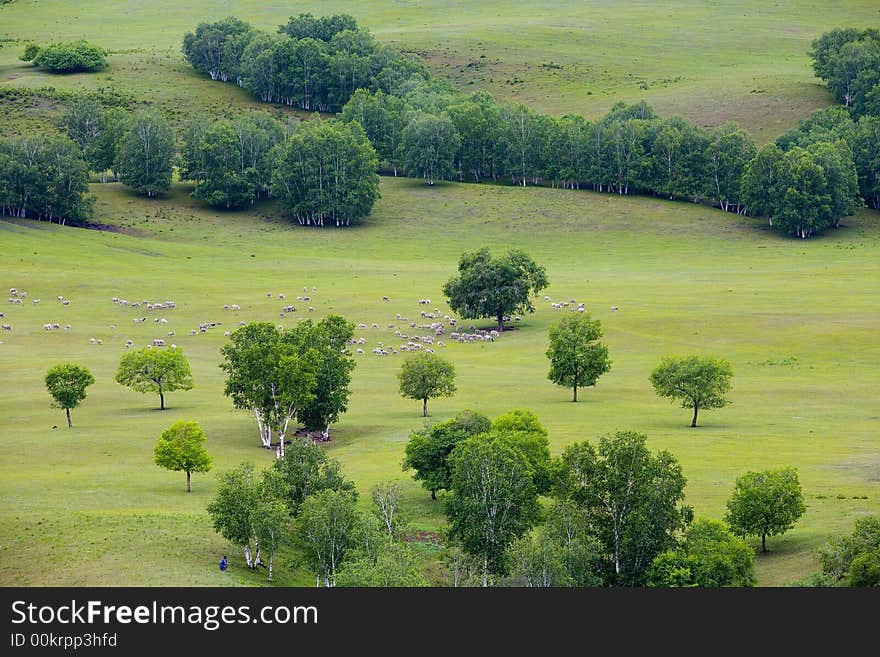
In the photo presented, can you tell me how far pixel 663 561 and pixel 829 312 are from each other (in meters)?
71.5

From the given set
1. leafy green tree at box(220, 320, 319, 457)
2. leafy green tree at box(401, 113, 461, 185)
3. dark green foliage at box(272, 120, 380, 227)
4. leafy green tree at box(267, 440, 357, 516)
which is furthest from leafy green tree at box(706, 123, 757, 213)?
leafy green tree at box(267, 440, 357, 516)

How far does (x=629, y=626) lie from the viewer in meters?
42.3

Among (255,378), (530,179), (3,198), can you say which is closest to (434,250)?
(530,179)

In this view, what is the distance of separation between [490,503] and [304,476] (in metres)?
9.20

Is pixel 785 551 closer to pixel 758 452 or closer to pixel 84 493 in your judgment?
pixel 758 452

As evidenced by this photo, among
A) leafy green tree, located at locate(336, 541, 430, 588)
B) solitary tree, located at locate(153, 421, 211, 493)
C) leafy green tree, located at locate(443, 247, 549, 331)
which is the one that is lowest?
leafy green tree, located at locate(443, 247, 549, 331)

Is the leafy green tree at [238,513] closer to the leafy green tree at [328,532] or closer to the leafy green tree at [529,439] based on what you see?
the leafy green tree at [328,532]

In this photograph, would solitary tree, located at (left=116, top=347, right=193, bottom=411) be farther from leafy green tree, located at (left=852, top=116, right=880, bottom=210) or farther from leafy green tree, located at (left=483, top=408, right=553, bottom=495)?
leafy green tree, located at (left=852, top=116, right=880, bottom=210)

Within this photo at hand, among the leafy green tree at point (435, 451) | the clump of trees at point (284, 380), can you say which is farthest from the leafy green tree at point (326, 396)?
the leafy green tree at point (435, 451)

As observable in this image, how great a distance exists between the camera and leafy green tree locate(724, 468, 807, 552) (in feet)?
192

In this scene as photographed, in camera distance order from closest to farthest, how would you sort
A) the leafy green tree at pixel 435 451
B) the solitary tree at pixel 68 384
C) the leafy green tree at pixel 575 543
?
the leafy green tree at pixel 575 543 → the leafy green tree at pixel 435 451 → the solitary tree at pixel 68 384

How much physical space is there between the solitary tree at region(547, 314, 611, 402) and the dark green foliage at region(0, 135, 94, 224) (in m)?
88.7

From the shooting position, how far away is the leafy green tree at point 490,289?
394 ft

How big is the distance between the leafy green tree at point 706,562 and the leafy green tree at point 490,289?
6576 cm
